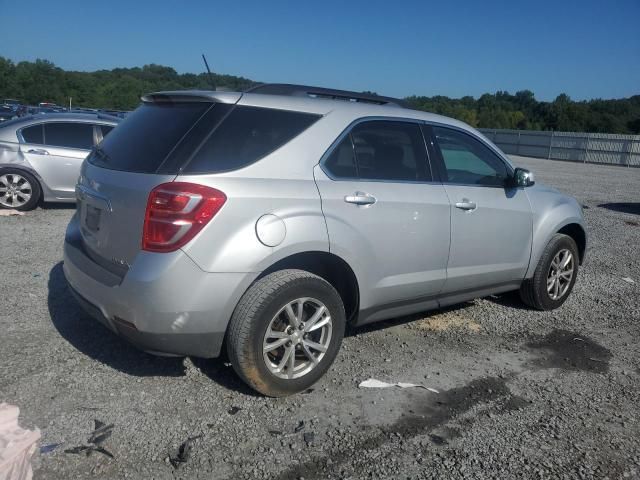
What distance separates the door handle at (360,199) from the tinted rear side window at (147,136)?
3.25 feet

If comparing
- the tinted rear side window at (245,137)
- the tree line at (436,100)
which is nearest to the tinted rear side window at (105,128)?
the tree line at (436,100)

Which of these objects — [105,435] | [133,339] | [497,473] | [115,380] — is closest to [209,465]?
[105,435]

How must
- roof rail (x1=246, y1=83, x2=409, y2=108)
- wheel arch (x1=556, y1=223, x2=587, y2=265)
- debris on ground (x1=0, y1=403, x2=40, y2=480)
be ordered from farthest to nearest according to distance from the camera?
wheel arch (x1=556, y1=223, x2=587, y2=265)
roof rail (x1=246, y1=83, x2=409, y2=108)
debris on ground (x1=0, y1=403, x2=40, y2=480)

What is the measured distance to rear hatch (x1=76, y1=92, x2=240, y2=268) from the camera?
3143 millimetres

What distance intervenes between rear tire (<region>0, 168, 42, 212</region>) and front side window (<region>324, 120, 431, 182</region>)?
6.99 m

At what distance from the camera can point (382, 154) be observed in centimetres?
400

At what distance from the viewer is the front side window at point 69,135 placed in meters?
9.20

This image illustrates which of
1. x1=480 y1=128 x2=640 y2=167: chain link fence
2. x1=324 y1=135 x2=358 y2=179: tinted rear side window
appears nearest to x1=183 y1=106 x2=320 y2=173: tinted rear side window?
x1=324 y1=135 x2=358 y2=179: tinted rear side window

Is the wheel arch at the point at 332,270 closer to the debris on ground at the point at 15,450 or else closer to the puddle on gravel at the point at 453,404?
the puddle on gravel at the point at 453,404

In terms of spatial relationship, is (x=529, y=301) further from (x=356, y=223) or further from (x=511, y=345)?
(x=356, y=223)

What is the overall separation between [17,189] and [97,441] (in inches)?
283

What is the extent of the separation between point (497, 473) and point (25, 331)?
3.42 meters

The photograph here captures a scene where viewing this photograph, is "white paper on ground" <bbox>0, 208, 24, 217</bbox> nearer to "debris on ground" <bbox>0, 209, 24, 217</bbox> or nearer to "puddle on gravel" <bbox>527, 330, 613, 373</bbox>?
"debris on ground" <bbox>0, 209, 24, 217</bbox>

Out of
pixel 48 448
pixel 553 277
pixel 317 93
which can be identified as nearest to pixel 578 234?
pixel 553 277
